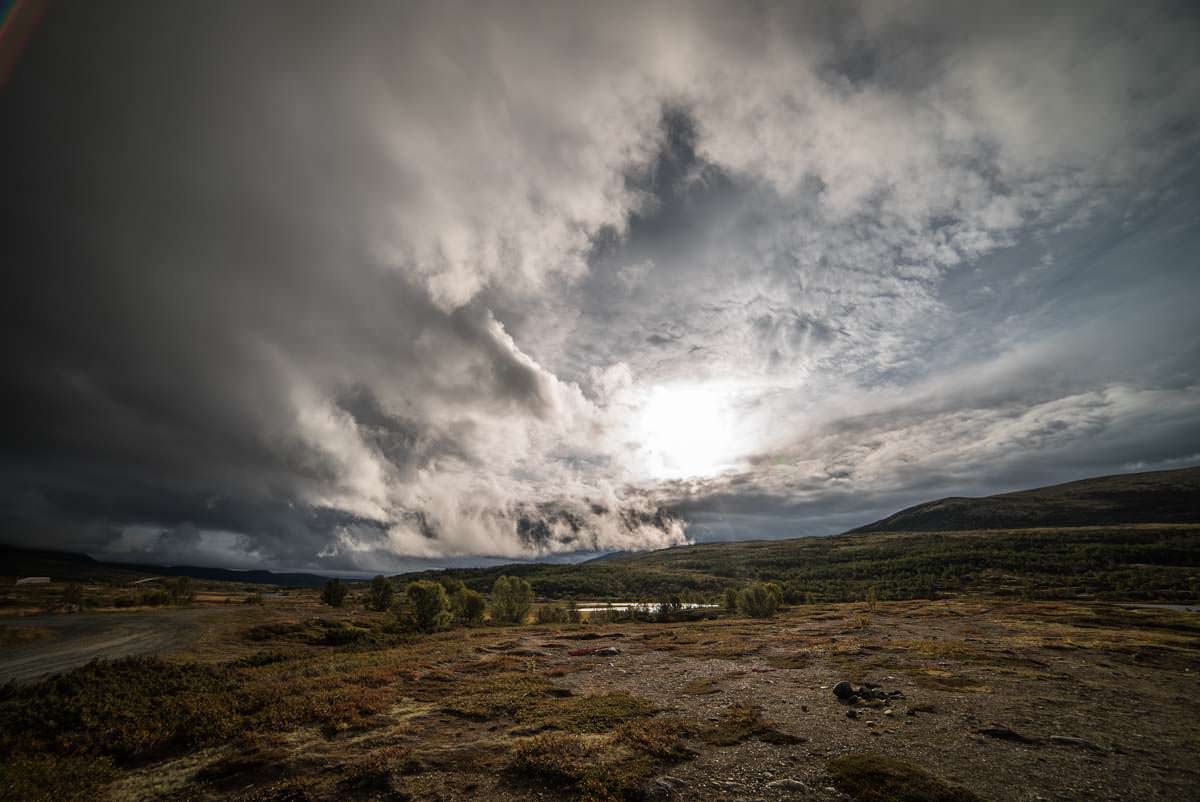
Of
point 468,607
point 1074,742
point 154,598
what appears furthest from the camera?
point 468,607

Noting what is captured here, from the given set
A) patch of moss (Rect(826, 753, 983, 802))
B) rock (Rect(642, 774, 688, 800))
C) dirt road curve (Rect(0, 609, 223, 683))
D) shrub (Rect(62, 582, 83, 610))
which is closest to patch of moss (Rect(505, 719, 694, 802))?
rock (Rect(642, 774, 688, 800))

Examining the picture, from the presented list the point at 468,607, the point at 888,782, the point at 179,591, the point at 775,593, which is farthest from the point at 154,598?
the point at 775,593

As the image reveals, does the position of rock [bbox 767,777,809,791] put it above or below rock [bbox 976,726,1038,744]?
above

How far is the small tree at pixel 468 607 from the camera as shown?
117 m

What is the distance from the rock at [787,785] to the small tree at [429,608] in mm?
86278

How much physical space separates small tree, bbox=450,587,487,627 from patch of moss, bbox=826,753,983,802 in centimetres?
11110

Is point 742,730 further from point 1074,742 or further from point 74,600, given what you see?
point 74,600

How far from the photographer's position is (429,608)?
93.1 m

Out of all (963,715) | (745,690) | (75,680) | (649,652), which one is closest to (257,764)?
(75,680)

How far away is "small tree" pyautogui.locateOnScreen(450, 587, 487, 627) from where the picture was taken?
116694 millimetres

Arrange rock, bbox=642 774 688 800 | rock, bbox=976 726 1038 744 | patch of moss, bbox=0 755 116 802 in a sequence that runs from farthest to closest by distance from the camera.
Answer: rock, bbox=976 726 1038 744 < rock, bbox=642 774 688 800 < patch of moss, bbox=0 755 116 802

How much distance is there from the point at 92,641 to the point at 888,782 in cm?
8005

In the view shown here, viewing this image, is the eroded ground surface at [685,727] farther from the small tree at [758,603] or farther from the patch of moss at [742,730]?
the small tree at [758,603]

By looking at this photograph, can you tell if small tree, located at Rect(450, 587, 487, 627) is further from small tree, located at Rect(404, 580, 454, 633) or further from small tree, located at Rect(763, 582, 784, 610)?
small tree, located at Rect(763, 582, 784, 610)
